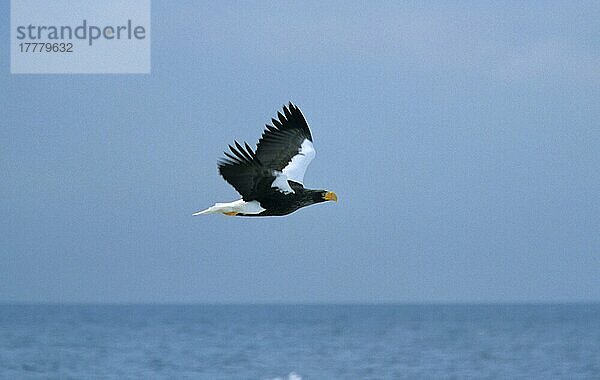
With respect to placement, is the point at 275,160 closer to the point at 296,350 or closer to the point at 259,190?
the point at 259,190

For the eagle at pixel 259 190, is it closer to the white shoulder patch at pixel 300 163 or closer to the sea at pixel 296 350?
the white shoulder patch at pixel 300 163

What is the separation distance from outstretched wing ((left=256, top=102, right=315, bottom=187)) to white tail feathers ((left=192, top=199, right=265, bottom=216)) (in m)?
0.72

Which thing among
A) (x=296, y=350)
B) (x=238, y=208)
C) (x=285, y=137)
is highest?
(x=285, y=137)

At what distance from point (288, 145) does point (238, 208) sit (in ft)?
4.35

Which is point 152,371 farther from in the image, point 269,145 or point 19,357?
point 269,145

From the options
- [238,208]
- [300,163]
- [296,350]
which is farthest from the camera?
[296,350]

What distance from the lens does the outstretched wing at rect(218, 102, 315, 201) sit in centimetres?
859

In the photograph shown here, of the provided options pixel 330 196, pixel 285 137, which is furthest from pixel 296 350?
pixel 330 196

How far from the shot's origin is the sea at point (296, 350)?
3750cm

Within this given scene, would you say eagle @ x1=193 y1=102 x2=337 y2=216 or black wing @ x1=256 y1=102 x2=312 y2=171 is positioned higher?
black wing @ x1=256 y1=102 x2=312 y2=171

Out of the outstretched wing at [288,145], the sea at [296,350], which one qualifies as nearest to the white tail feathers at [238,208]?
the outstretched wing at [288,145]

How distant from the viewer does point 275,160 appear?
9.41 metres

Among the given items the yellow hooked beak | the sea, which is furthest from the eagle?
the sea

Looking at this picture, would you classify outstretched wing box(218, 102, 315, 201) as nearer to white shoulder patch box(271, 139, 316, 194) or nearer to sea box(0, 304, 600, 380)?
white shoulder patch box(271, 139, 316, 194)
